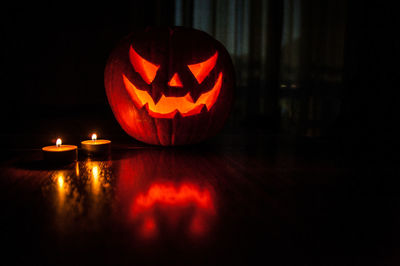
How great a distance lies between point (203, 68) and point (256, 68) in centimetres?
68

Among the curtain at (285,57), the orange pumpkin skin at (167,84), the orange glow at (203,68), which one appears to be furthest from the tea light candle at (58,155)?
the curtain at (285,57)

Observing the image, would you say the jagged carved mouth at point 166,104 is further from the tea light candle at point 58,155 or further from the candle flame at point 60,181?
the candle flame at point 60,181

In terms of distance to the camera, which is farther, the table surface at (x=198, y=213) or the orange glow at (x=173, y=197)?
the orange glow at (x=173, y=197)

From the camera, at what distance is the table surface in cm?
36

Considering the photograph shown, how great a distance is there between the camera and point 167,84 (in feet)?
3.20

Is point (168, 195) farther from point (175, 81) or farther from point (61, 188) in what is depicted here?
point (175, 81)

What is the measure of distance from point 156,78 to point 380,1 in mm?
1365

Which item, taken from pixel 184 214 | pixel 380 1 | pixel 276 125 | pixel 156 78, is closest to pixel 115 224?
pixel 184 214

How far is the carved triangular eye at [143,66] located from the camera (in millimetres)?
1003

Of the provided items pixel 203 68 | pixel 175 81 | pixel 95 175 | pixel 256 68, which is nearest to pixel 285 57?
pixel 256 68

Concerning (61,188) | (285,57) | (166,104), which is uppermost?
(285,57)

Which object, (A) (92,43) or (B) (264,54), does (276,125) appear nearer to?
(B) (264,54)

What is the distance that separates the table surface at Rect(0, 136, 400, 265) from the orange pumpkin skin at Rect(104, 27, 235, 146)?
0.20 m

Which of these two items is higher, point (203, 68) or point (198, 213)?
point (203, 68)
